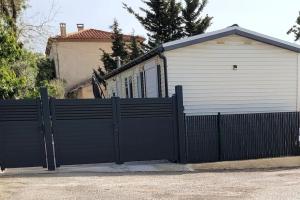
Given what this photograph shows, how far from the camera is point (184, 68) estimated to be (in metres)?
14.5

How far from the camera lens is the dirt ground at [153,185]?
25.4 feet

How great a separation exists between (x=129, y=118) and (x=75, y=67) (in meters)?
32.3

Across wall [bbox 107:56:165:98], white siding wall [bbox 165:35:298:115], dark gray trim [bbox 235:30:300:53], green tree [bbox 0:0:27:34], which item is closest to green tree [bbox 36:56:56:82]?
wall [bbox 107:56:165:98]

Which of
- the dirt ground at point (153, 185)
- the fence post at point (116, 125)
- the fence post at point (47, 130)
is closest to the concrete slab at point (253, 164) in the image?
the dirt ground at point (153, 185)

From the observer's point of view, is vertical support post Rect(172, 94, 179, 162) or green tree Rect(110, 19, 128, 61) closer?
vertical support post Rect(172, 94, 179, 162)

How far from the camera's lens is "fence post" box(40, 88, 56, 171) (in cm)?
1088

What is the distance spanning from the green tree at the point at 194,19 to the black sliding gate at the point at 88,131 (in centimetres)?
2606

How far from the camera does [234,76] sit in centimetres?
1512

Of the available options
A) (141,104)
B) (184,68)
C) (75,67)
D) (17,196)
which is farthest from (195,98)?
(75,67)

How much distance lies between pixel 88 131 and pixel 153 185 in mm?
3196

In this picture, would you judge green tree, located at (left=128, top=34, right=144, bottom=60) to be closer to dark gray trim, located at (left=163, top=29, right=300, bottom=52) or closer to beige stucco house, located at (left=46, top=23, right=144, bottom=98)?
beige stucco house, located at (left=46, top=23, right=144, bottom=98)

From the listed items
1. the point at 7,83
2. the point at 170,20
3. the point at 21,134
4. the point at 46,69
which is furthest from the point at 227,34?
the point at 46,69

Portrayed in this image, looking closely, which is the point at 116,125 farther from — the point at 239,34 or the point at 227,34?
the point at 239,34

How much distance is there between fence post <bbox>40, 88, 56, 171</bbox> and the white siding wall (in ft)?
15.7
